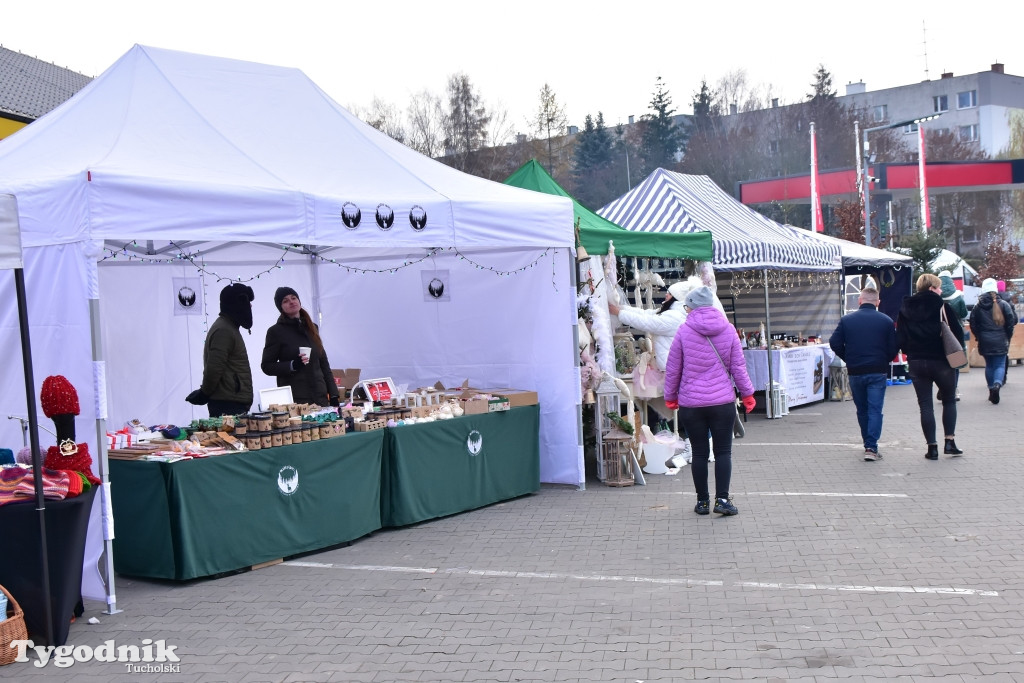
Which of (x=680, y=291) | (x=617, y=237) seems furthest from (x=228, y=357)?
(x=680, y=291)

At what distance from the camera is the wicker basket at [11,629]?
497 centimetres

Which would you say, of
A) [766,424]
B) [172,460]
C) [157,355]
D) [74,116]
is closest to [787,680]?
[172,460]

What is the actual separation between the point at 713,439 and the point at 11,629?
494 centimetres

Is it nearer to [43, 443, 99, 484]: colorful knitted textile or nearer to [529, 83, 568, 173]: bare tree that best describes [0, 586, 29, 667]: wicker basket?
[43, 443, 99, 484]: colorful knitted textile

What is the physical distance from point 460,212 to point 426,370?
9.66ft

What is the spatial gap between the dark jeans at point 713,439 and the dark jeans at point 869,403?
287cm

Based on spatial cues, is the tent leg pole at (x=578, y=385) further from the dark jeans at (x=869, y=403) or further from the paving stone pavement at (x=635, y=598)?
the dark jeans at (x=869, y=403)

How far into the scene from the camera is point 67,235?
5.84 m

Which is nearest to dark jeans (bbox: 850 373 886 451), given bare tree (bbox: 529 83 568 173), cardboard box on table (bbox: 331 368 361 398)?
cardboard box on table (bbox: 331 368 361 398)

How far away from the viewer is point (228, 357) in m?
8.14

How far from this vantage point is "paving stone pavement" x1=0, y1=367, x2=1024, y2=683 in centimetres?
469

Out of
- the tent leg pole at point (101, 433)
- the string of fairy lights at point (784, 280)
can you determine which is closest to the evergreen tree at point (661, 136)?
the string of fairy lights at point (784, 280)

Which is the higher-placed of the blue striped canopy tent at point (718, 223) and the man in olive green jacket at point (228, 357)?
the blue striped canopy tent at point (718, 223)

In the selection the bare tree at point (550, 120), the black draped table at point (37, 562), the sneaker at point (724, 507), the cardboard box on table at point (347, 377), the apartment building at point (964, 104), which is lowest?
the sneaker at point (724, 507)
